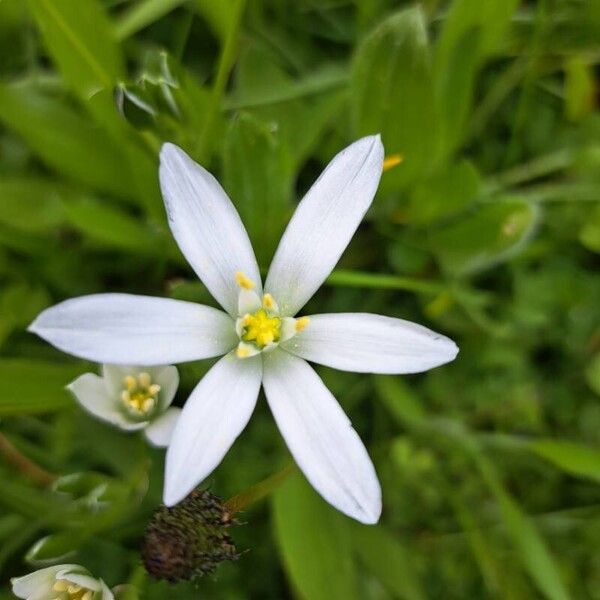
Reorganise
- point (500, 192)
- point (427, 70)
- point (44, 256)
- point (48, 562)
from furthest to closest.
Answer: point (500, 192)
point (44, 256)
point (427, 70)
point (48, 562)

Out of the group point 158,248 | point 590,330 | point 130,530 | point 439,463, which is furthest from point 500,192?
point 130,530

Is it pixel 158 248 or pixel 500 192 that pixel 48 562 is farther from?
pixel 500 192

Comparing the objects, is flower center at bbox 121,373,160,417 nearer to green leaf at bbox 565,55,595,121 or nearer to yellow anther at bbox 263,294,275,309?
yellow anther at bbox 263,294,275,309

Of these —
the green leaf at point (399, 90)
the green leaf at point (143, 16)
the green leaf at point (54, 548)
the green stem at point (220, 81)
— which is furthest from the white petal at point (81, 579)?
the green leaf at point (143, 16)

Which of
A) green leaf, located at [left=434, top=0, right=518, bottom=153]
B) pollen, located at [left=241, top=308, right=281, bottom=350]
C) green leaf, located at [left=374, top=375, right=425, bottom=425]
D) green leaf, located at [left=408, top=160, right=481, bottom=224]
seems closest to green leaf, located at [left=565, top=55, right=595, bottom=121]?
green leaf, located at [left=434, top=0, right=518, bottom=153]

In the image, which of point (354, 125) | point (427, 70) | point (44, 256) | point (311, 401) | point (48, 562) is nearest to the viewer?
point (311, 401)

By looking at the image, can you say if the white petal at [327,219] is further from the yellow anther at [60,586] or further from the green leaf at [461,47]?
the green leaf at [461,47]

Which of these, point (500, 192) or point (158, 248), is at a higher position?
point (500, 192)
